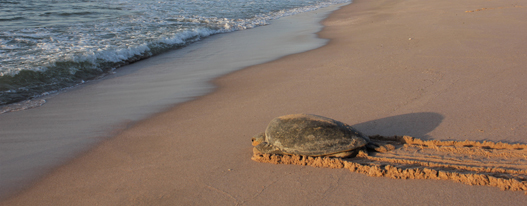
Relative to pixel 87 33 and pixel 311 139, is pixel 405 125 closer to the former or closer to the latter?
pixel 311 139

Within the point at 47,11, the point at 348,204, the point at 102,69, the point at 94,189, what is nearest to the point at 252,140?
the point at 348,204

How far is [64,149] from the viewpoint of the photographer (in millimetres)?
Result: 3418

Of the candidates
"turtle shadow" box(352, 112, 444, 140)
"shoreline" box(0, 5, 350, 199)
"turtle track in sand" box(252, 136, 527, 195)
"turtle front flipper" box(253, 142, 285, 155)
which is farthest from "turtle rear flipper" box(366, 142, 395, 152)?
"shoreline" box(0, 5, 350, 199)

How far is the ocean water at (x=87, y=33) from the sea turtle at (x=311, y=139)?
4.20m

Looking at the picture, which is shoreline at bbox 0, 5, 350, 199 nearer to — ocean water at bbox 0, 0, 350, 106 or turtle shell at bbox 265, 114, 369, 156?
ocean water at bbox 0, 0, 350, 106

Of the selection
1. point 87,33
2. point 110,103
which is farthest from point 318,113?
point 87,33

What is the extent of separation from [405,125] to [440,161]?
0.83 metres

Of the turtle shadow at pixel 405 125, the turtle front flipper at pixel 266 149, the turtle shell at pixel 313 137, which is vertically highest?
the turtle shell at pixel 313 137

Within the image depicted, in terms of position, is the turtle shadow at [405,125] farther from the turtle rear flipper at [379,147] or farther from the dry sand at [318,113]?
the turtle rear flipper at [379,147]

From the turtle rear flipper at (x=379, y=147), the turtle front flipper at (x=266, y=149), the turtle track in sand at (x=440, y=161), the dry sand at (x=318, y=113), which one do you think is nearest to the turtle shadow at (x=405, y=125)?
the dry sand at (x=318, y=113)

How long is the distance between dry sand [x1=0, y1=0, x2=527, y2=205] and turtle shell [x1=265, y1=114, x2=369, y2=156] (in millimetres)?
175

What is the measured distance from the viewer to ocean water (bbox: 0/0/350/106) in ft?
19.2

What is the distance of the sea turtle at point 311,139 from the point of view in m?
2.88

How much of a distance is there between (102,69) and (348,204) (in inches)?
235
